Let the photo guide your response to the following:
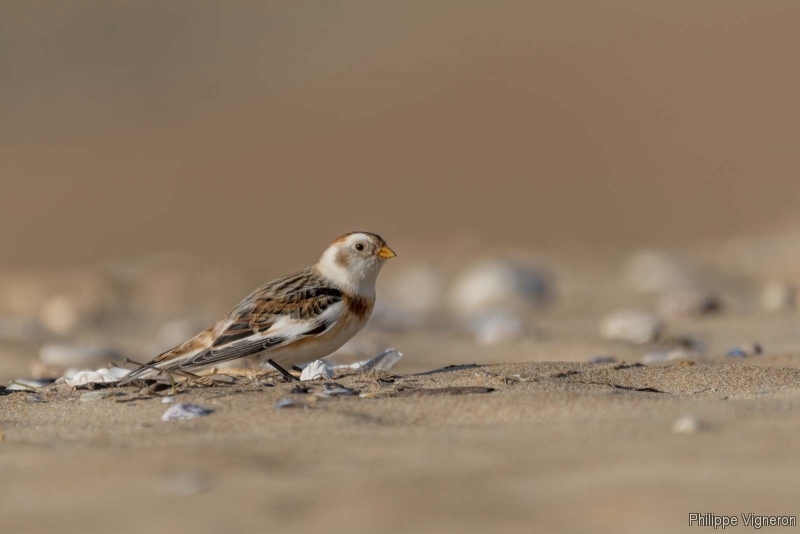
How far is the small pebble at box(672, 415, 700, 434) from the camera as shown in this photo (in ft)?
11.8

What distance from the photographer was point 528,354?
25.7ft

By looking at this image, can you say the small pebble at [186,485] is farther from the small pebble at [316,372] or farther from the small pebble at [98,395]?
the small pebble at [316,372]

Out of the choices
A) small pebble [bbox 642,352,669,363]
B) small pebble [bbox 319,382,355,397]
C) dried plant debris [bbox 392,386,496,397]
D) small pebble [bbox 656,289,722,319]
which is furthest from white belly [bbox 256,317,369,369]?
small pebble [bbox 656,289,722,319]

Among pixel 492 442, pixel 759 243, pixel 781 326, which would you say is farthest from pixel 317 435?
pixel 759 243

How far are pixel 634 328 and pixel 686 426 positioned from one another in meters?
4.78

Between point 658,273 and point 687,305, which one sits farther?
point 658,273

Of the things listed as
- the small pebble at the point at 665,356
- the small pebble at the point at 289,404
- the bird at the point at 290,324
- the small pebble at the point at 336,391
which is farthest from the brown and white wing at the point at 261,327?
the small pebble at the point at 665,356

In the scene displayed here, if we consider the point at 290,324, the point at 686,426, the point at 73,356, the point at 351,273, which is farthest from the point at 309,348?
the point at 73,356

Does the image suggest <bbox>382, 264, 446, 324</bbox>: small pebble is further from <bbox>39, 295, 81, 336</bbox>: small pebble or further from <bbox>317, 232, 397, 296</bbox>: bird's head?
<bbox>317, 232, 397, 296</bbox>: bird's head

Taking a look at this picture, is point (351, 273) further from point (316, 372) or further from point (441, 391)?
point (441, 391)

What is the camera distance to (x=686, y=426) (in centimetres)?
362

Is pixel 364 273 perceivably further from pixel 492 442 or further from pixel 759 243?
pixel 759 243

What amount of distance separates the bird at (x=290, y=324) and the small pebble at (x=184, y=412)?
839 millimetres

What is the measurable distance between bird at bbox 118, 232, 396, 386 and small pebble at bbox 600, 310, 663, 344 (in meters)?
2.98
